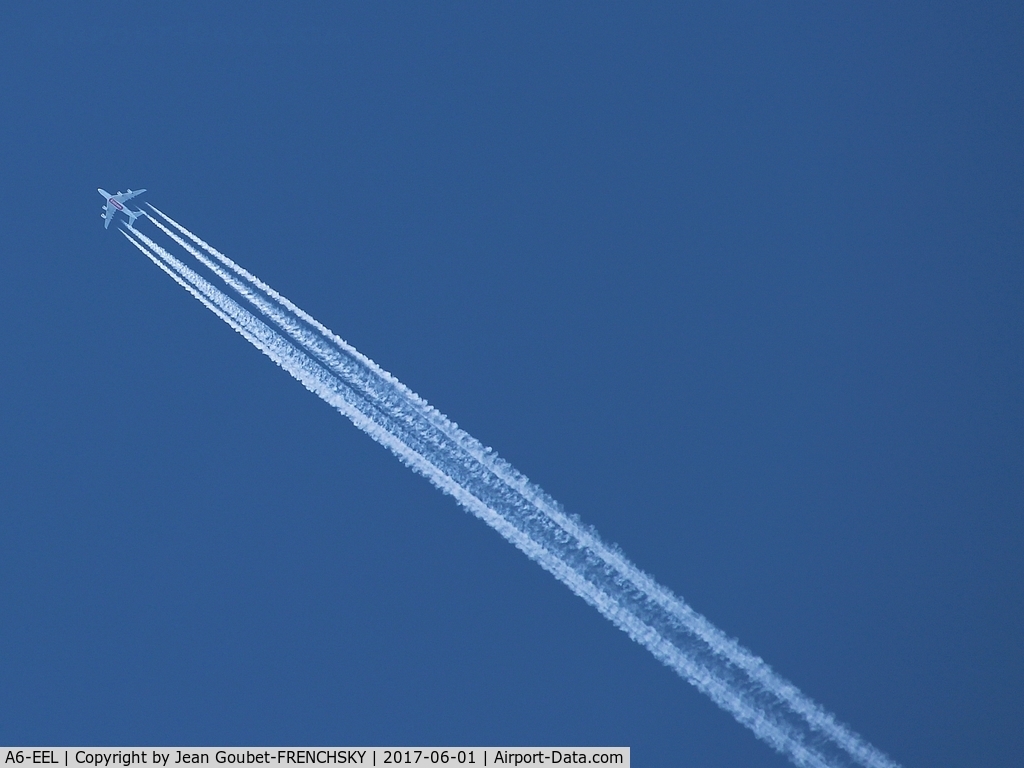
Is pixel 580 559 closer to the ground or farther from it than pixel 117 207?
closer to the ground

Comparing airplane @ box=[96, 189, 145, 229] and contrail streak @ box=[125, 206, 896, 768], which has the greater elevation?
airplane @ box=[96, 189, 145, 229]

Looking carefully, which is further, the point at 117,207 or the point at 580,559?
the point at 117,207

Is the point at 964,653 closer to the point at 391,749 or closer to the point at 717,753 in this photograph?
the point at 717,753

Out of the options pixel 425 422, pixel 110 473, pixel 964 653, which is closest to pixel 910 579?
pixel 964 653

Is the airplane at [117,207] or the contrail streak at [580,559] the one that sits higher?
the airplane at [117,207]

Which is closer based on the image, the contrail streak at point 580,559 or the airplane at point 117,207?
the contrail streak at point 580,559

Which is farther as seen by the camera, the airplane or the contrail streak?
the airplane
